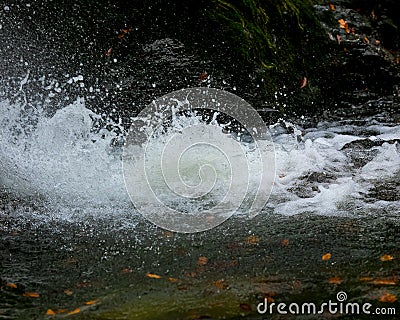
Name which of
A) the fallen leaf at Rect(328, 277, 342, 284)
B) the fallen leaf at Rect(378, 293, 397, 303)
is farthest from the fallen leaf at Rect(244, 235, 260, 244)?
the fallen leaf at Rect(378, 293, 397, 303)

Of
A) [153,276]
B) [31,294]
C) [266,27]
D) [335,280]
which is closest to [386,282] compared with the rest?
[335,280]

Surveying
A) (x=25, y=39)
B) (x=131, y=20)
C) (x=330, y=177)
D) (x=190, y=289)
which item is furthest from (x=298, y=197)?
(x=25, y=39)

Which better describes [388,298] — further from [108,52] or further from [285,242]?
[108,52]

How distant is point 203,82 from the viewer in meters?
6.66

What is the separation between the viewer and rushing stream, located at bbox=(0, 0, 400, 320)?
3.29 metres

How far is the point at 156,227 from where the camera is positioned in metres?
4.23

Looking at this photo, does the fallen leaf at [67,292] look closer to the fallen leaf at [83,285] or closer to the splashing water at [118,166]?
the fallen leaf at [83,285]

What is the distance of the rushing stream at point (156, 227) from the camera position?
3.29 metres

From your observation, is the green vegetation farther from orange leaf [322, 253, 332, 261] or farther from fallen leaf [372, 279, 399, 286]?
fallen leaf [372, 279, 399, 286]

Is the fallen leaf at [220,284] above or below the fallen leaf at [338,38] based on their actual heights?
below

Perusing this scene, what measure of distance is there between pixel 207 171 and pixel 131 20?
2.12 metres

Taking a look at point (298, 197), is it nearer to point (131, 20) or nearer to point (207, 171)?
point (207, 171)

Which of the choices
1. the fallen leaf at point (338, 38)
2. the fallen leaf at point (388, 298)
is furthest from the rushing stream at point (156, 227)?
the fallen leaf at point (338, 38)

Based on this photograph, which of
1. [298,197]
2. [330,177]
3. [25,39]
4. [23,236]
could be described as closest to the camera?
[23,236]
